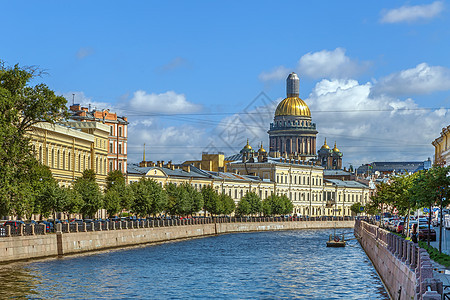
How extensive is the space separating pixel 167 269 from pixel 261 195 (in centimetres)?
10776

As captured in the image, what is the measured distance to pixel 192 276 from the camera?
154ft

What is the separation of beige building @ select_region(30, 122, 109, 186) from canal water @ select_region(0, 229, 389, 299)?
736 inches

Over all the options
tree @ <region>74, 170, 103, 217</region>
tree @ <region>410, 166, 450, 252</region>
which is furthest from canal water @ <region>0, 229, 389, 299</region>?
tree @ <region>74, 170, 103, 217</region>

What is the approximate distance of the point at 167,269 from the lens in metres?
50.4

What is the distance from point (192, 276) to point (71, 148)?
4434 cm

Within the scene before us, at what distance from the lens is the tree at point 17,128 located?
46969mm

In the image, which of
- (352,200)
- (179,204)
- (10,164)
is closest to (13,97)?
(10,164)

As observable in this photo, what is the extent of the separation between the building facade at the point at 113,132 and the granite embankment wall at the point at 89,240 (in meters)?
15.6

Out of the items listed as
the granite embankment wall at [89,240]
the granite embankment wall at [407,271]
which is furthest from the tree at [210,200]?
the granite embankment wall at [407,271]

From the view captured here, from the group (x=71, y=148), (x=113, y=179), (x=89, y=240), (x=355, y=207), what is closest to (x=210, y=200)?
(x=113, y=179)

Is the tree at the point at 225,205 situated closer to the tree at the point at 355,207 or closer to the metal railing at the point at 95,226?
the metal railing at the point at 95,226

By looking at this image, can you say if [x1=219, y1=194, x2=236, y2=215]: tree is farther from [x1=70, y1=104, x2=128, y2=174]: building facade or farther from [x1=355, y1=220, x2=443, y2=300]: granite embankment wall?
[x1=355, y1=220, x2=443, y2=300]: granite embankment wall

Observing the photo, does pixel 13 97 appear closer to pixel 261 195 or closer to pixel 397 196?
pixel 397 196

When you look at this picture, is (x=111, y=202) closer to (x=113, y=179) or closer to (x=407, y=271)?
(x=113, y=179)
